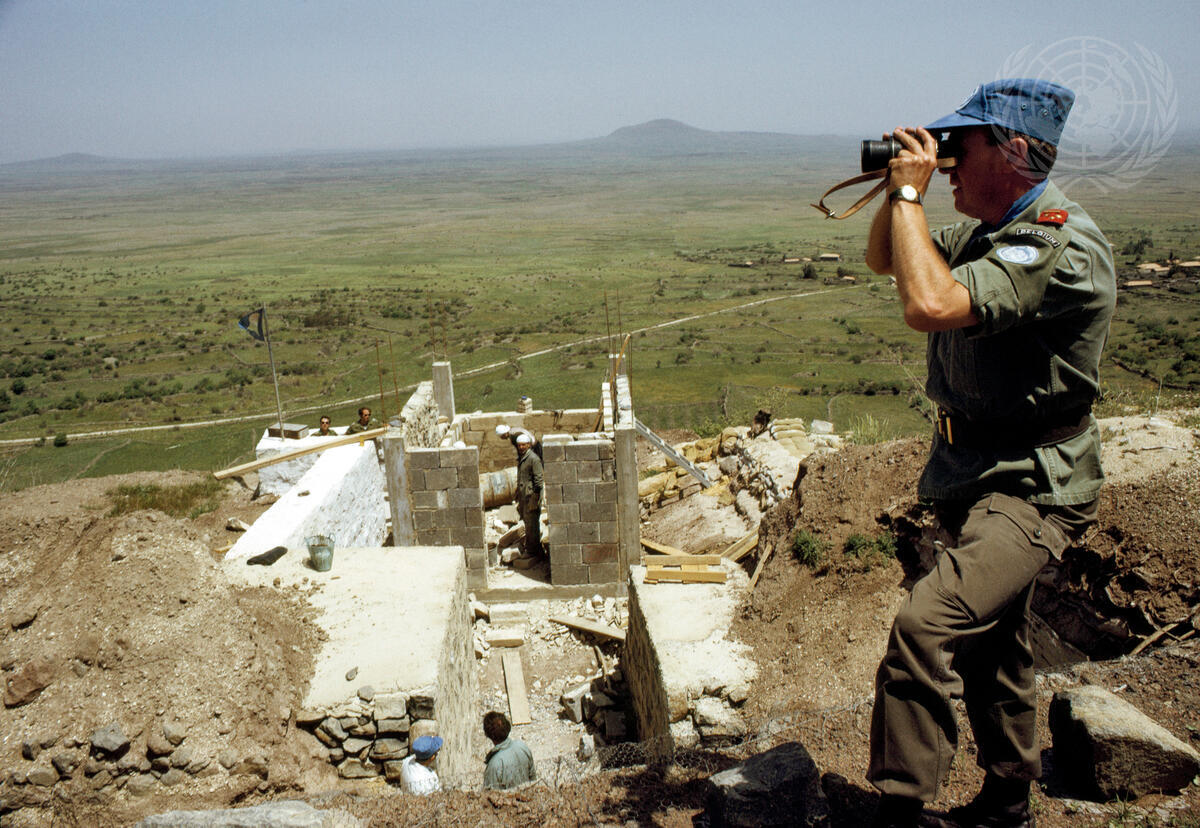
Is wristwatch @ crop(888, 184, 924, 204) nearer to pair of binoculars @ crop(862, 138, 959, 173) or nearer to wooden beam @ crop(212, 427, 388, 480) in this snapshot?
pair of binoculars @ crop(862, 138, 959, 173)

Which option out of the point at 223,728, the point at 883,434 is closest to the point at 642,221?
the point at 883,434

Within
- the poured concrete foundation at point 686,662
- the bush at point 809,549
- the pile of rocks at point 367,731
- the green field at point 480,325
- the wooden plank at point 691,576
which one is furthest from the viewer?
the green field at point 480,325

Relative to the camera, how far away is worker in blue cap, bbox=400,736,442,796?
5262mm

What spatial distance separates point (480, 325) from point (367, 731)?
1913 inches

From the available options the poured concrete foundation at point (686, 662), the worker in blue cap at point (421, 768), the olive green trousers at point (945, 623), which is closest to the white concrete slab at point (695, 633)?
the poured concrete foundation at point (686, 662)

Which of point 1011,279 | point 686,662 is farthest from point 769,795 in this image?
point 686,662

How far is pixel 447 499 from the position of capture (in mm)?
10000

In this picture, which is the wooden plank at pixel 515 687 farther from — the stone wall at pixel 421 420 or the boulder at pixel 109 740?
the boulder at pixel 109 740

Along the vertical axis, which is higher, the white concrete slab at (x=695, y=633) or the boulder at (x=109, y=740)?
the boulder at (x=109, y=740)

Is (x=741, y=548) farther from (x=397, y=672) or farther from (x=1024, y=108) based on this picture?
(x=1024, y=108)

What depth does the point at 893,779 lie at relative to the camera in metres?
2.54

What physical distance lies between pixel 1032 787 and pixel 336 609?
555cm

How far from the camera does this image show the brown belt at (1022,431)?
2.71 m

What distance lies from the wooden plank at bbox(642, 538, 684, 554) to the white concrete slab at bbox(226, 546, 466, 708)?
3373 mm
